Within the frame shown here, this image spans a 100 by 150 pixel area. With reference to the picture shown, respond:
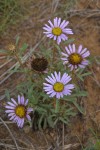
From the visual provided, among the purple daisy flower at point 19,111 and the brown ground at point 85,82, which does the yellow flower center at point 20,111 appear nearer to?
the purple daisy flower at point 19,111

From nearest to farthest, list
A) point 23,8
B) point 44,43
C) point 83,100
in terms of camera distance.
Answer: point 83,100
point 44,43
point 23,8

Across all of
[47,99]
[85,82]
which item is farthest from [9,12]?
[47,99]

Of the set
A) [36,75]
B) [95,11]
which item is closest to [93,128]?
[36,75]

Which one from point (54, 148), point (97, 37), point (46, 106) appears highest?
point (97, 37)

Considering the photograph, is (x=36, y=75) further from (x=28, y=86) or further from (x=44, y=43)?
(x=44, y=43)

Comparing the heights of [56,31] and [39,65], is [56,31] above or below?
above

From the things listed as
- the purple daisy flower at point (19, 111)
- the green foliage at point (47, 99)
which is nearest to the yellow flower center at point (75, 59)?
the green foliage at point (47, 99)

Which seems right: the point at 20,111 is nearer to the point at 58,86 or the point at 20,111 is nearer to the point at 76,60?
the point at 58,86
